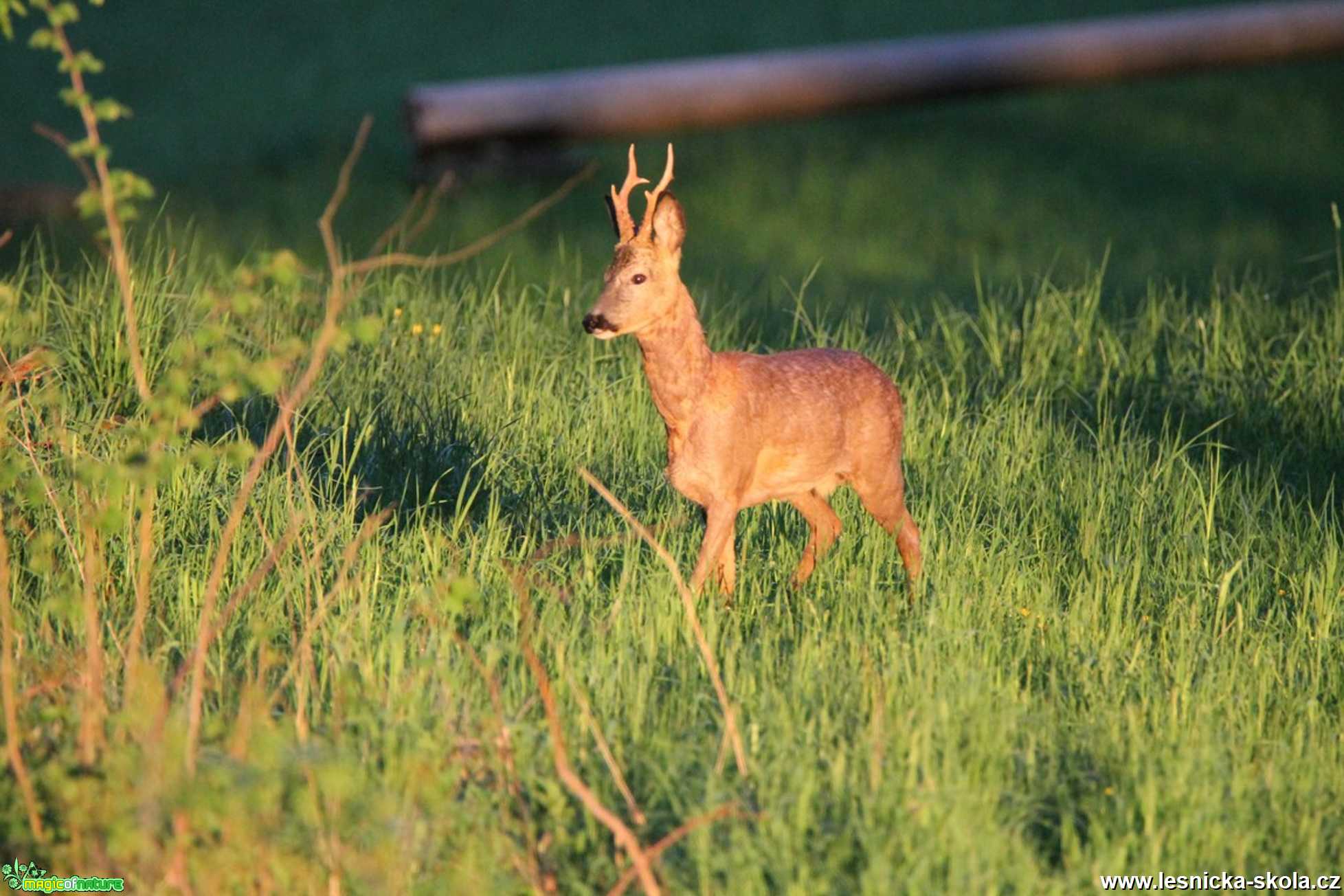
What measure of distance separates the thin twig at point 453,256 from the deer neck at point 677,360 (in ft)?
1.72

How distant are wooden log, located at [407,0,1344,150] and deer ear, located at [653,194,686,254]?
879 cm

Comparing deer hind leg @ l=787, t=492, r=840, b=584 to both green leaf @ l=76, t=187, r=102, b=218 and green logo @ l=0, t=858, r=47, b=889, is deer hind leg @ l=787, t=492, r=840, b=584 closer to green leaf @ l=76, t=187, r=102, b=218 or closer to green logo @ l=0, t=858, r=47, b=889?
green leaf @ l=76, t=187, r=102, b=218

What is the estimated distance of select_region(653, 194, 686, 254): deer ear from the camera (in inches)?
221

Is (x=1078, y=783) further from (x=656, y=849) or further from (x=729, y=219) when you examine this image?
(x=729, y=219)

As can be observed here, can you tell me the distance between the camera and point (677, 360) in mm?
5785

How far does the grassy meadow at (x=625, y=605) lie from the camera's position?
14.1 feet

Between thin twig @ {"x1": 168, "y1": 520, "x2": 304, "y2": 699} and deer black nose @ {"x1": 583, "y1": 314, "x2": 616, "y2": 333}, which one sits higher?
deer black nose @ {"x1": 583, "y1": 314, "x2": 616, "y2": 333}

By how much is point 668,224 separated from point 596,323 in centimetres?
44

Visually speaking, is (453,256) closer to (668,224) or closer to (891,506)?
(668,224)

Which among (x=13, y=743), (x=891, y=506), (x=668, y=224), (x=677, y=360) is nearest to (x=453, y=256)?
(x=668, y=224)

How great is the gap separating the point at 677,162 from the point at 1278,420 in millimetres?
8098

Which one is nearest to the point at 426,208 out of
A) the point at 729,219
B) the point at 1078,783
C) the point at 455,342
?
the point at 729,219

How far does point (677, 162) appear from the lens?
50.8ft

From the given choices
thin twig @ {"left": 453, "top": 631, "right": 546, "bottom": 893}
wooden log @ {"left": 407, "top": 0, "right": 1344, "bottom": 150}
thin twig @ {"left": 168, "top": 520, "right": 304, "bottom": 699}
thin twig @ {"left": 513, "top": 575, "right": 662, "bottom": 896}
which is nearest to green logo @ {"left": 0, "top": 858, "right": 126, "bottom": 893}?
thin twig @ {"left": 168, "top": 520, "right": 304, "bottom": 699}
